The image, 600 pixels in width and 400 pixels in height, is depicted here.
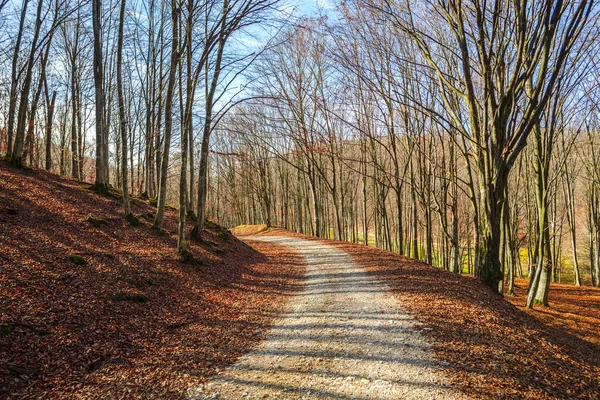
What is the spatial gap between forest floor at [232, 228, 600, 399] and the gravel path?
0.30 metres

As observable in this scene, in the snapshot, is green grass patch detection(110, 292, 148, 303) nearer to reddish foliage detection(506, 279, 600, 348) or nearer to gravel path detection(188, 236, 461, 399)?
gravel path detection(188, 236, 461, 399)

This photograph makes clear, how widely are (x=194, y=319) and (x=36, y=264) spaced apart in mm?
3056

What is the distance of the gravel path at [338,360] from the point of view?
3.49 metres

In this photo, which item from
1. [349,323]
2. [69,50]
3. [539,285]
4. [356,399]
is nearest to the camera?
[356,399]

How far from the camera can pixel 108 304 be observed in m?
5.47

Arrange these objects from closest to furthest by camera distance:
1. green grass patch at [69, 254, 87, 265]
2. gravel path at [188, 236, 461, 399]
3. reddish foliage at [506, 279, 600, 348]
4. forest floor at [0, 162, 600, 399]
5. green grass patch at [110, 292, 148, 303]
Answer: gravel path at [188, 236, 461, 399] < forest floor at [0, 162, 600, 399] < green grass patch at [110, 292, 148, 303] < green grass patch at [69, 254, 87, 265] < reddish foliage at [506, 279, 600, 348]

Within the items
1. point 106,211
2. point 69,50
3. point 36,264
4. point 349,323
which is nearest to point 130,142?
point 69,50

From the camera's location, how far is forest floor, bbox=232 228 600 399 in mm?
3502

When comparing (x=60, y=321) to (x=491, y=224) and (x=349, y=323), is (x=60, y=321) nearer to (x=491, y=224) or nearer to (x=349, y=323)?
(x=349, y=323)

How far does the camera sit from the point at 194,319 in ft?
19.4

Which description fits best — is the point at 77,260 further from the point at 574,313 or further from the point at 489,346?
the point at 574,313

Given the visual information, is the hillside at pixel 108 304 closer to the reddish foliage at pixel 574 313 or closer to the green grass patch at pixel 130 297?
the green grass patch at pixel 130 297

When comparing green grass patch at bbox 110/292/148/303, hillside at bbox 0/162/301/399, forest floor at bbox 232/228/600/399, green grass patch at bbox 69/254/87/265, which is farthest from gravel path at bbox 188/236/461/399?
green grass patch at bbox 69/254/87/265

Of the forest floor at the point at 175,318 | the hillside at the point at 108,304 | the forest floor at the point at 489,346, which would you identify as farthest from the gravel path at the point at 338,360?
the hillside at the point at 108,304
